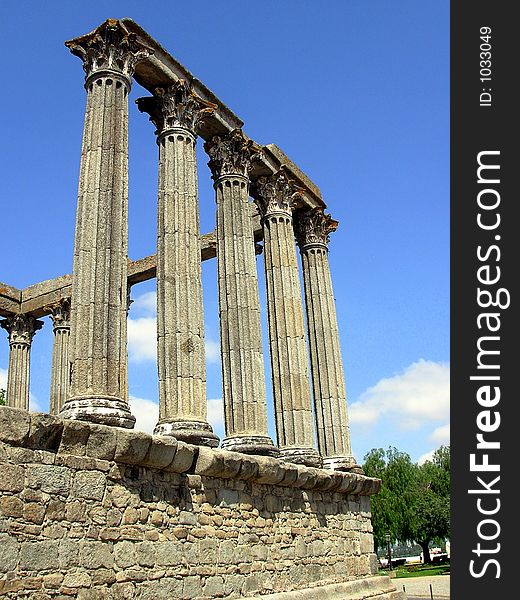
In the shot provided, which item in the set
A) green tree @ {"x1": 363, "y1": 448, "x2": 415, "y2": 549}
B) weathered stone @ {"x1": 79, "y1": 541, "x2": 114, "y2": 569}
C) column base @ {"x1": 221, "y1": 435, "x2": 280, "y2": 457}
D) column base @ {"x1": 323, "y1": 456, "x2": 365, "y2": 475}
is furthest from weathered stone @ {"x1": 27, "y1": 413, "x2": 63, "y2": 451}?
green tree @ {"x1": 363, "y1": 448, "x2": 415, "y2": 549}

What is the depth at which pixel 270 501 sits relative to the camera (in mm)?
13281

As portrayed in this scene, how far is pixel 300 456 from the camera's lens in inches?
641

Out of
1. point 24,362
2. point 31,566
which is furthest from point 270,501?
point 24,362

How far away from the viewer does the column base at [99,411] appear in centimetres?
1052

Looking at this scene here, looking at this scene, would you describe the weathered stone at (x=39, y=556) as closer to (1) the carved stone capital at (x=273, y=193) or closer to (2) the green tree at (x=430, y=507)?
(1) the carved stone capital at (x=273, y=193)

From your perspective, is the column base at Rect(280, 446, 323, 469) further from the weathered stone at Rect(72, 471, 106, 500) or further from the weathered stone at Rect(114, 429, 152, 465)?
the weathered stone at Rect(72, 471, 106, 500)

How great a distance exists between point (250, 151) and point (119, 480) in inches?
374

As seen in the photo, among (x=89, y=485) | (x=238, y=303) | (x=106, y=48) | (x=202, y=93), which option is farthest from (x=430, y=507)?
(x=89, y=485)

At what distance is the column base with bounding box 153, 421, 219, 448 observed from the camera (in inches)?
475

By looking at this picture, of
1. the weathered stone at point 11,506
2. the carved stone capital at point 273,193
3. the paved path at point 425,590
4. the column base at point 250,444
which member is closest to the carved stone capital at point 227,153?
the carved stone capital at point 273,193

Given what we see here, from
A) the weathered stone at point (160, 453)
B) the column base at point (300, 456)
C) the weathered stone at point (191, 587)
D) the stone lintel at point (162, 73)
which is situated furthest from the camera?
the column base at point (300, 456)

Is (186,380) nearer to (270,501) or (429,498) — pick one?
(270,501)

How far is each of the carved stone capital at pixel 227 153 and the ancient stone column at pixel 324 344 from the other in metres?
4.44

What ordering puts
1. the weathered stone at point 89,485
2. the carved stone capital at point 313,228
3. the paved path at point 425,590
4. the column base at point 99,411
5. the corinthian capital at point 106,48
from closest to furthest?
the weathered stone at point 89,485
the column base at point 99,411
the corinthian capital at point 106,48
the carved stone capital at point 313,228
the paved path at point 425,590
